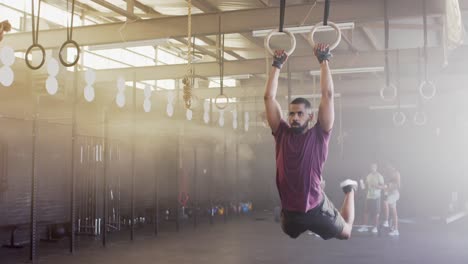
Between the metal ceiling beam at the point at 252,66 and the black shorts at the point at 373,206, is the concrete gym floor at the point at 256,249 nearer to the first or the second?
the black shorts at the point at 373,206

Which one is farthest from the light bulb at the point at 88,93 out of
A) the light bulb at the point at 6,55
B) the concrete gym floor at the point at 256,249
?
the concrete gym floor at the point at 256,249

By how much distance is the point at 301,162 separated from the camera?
9.96ft

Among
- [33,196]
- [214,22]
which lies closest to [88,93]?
[33,196]

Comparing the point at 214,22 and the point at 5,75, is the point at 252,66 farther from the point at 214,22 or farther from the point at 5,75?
the point at 5,75

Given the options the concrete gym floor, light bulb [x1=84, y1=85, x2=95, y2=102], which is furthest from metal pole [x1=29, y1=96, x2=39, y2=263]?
light bulb [x1=84, y1=85, x2=95, y2=102]

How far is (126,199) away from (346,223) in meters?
8.05

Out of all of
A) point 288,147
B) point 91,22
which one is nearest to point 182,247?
point 91,22

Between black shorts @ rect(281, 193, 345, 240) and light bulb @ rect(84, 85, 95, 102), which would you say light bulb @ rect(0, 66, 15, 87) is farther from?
black shorts @ rect(281, 193, 345, 240)

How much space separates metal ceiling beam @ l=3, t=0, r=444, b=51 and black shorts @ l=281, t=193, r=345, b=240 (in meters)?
3.26

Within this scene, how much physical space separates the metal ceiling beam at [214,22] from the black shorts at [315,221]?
3.26 metres

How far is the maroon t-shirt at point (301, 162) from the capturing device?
3.04m

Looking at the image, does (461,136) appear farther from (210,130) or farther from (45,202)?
(45,202)

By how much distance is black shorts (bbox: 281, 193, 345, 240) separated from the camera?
123 inches

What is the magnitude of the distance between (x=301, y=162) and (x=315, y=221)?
41 cm
